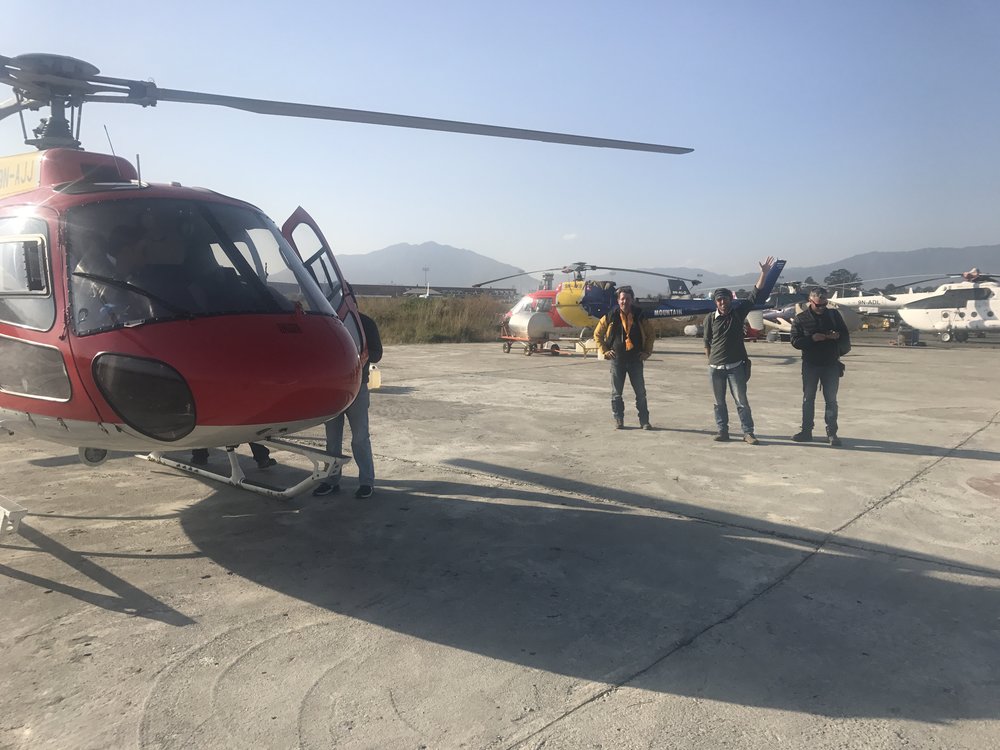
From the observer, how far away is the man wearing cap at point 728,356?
7.37m

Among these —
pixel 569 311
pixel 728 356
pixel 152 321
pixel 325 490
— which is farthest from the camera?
pixel 569 311

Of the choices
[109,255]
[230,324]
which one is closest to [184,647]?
[230,324]

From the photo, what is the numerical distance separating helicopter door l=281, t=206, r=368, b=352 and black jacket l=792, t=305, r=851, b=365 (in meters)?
4.59

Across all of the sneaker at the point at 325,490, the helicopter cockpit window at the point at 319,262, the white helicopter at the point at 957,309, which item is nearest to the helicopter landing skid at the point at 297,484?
the sneaker at the point at 325,490

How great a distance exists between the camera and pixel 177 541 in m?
4.43

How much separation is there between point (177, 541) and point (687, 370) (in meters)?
12.4

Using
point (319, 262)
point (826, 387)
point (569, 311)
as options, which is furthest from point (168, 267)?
point (569, 311)

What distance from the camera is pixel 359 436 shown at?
538cm

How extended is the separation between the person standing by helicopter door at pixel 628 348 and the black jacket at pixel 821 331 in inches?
65.3

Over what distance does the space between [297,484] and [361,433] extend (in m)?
0.61

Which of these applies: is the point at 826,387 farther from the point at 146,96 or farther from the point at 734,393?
the point at 146,96

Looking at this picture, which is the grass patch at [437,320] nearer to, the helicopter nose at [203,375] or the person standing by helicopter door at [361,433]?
the person standing by helicopter door at [361,433]

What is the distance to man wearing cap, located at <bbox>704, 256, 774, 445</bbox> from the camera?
7367mm

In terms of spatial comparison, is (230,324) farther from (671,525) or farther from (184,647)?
(671,525)
